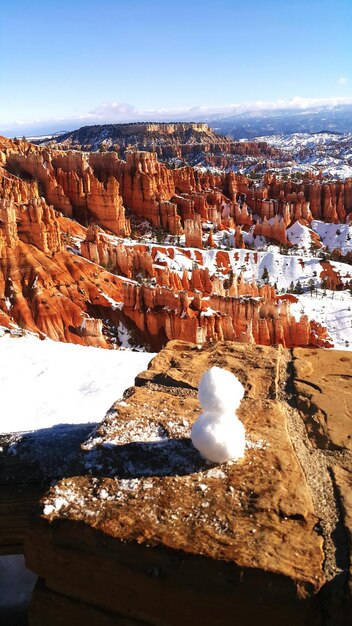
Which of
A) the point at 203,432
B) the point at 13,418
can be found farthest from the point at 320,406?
the point at 13,418

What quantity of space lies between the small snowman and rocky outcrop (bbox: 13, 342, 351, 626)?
0.24ft

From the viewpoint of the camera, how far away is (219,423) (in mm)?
2492

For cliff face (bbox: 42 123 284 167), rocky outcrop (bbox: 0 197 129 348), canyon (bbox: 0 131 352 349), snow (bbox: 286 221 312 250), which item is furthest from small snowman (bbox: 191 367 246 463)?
cliff face (bbox: 42 123 284 167)

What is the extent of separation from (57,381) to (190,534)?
6200 mm

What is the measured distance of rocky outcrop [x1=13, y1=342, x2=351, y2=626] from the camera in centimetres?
190

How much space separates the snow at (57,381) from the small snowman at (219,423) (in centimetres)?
406

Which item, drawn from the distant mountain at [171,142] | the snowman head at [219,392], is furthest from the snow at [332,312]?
the distant mountain at [171,142]

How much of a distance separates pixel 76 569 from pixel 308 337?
95.7ft

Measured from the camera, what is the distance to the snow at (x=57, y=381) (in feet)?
21.6

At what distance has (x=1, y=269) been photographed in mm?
28453

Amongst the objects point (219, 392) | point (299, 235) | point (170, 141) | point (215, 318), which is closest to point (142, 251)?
point (215, 318)

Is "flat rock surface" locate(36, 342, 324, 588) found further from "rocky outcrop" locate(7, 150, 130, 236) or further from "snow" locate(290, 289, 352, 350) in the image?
"rocky outcrop" locate(7, 150, 130, 236)

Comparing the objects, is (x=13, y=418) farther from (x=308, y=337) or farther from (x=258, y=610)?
(x=308, y=337)

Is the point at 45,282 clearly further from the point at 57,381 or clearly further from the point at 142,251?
the point at 57,381
